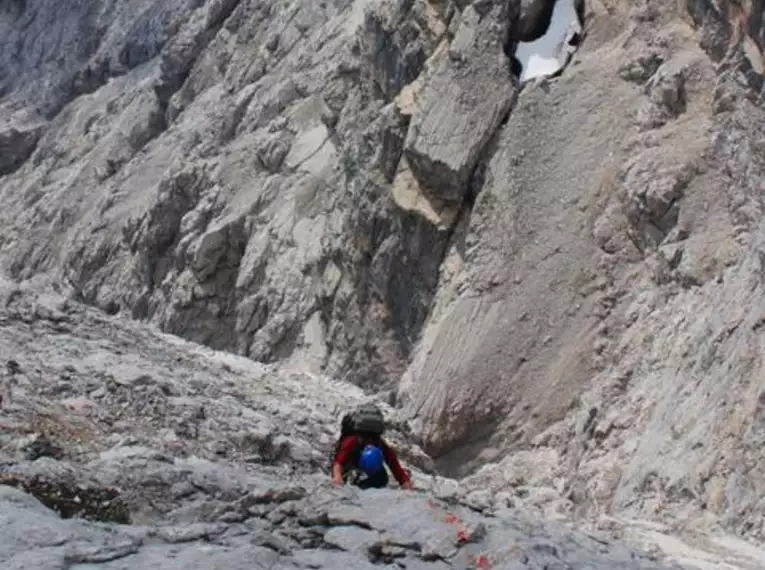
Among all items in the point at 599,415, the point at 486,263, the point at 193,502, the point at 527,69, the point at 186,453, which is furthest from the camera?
the point at 527,69

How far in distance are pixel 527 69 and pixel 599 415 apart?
386 inches

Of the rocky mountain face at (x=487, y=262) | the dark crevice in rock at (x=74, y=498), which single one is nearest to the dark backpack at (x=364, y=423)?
the rocky mountain face at (x=487, y=262)

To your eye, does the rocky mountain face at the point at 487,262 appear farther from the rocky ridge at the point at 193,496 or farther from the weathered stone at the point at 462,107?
the rocky ridge at the point at 193,496

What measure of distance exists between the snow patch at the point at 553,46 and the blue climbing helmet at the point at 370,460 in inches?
617

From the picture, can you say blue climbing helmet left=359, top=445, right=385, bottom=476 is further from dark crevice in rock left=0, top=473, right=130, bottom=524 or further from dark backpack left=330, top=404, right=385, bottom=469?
dark crevice in rock left=0, top=473, right=130, bottom=524

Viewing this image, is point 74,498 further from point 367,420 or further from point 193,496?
point 367,420

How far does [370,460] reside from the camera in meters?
10.2

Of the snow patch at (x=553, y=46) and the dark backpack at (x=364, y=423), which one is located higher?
the snow patch at (x=553, y=46)

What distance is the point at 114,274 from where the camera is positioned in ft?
122

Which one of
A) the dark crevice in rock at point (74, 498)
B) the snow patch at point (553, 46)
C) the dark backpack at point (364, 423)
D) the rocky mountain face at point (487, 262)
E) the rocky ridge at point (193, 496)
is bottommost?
the dark crevice in rock at point (74, 498)

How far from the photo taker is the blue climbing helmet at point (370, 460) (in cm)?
1023

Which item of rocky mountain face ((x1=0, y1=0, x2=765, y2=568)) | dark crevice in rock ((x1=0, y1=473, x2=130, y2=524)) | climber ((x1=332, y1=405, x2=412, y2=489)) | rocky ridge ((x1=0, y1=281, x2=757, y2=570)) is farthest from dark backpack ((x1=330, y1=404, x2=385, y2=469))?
dark crevice in rock ((x1=0, y1=473, x2=130, y2=524))

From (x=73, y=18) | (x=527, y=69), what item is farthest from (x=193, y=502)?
(x=73, y=18)

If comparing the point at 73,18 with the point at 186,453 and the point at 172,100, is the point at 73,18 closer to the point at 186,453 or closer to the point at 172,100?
the point at 172,100
